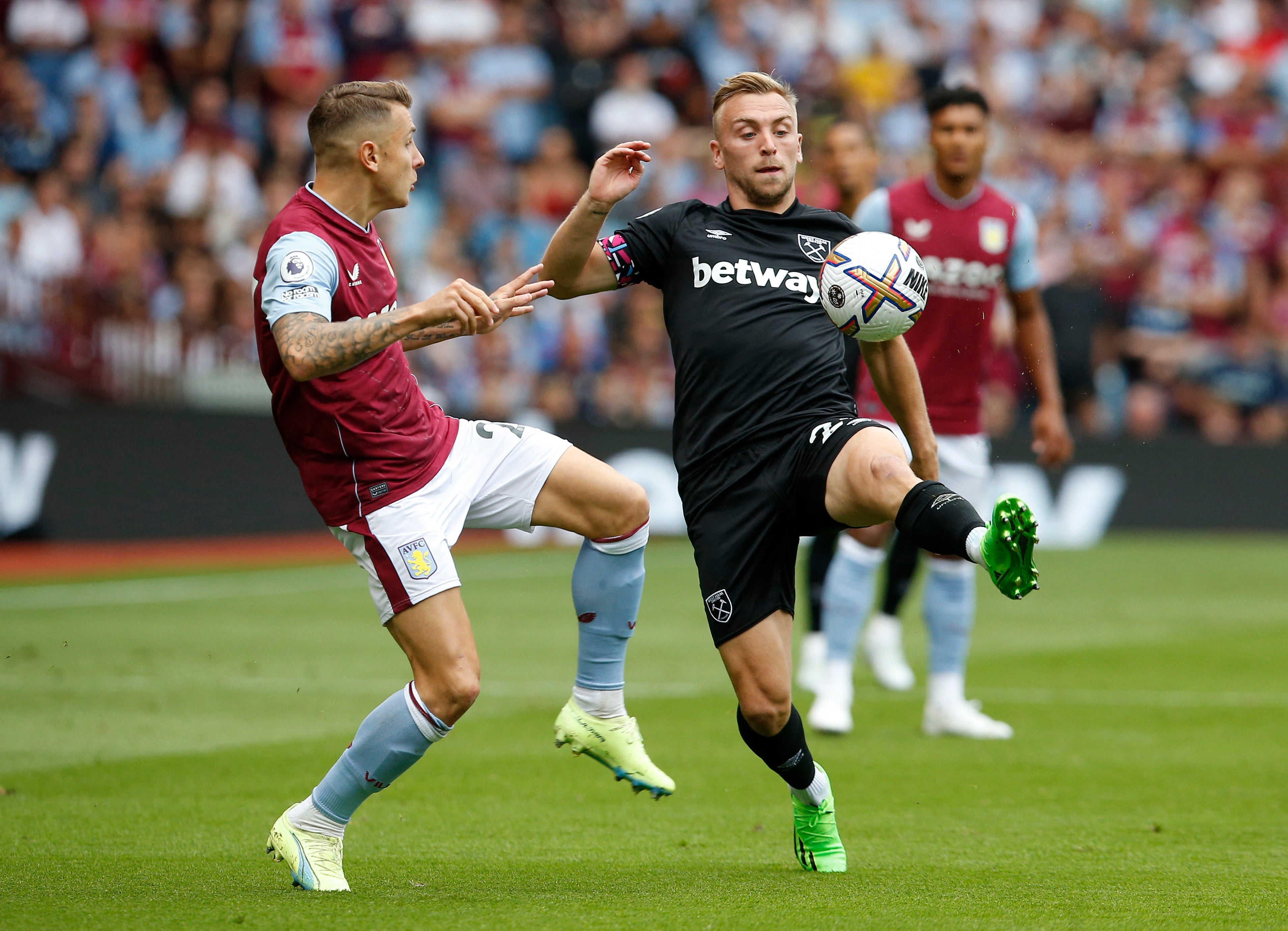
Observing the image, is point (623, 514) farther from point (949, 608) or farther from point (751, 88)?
point (949, 608)

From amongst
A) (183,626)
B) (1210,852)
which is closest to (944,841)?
(1210,852)

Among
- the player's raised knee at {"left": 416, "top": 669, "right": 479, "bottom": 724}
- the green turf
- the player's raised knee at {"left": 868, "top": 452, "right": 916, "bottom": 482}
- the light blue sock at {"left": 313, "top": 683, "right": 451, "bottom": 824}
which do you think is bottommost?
the green turf

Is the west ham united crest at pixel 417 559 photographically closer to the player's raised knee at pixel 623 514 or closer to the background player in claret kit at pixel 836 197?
the player's raised knee at pixel 623 514

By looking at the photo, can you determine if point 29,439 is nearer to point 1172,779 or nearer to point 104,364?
point 104,364

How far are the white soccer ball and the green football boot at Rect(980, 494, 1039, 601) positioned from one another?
0.88 meters

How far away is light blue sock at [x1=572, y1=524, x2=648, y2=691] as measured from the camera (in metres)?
5.57

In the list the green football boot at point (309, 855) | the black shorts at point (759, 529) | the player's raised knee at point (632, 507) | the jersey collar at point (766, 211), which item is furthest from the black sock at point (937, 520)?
the green football boot at point (309, 855)

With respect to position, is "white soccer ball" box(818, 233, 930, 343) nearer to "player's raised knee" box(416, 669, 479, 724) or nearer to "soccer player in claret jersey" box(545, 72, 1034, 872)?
"soccer player in claret jersey" box(545, 72, 1034, 872)

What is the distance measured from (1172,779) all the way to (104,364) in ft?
39.9

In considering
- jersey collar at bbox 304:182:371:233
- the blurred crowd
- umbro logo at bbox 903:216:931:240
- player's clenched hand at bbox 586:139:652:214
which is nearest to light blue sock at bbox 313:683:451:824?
jersey collar at bbox 304:182:371:233

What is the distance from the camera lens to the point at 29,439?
48.3ft

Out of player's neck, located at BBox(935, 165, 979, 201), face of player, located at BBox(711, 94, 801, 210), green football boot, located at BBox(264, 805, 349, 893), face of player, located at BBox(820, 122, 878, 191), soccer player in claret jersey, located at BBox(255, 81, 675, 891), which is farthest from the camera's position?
face of player, located at BBox(820, 122, 878, 191)

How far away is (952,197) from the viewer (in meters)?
8.09

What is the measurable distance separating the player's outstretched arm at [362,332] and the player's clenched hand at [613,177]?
823 millimetres
